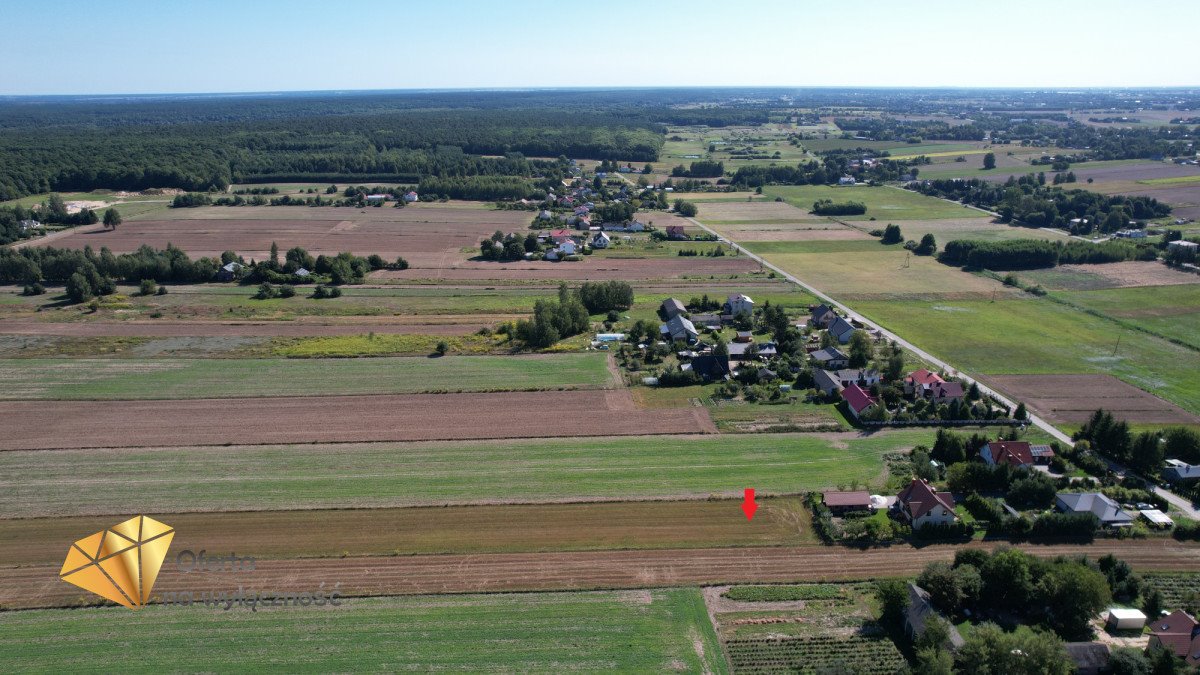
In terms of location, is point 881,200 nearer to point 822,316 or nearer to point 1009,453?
point 822,316

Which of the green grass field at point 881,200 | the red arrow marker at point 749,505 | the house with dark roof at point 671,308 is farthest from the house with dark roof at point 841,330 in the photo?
the green grass field at point 881,200

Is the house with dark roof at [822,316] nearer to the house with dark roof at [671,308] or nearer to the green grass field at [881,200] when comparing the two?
the house with dark roof at [671,308]

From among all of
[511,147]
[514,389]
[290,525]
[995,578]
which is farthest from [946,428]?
[511,147]

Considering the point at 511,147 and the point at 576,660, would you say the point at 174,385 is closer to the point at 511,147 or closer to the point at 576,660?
the point at 576,660

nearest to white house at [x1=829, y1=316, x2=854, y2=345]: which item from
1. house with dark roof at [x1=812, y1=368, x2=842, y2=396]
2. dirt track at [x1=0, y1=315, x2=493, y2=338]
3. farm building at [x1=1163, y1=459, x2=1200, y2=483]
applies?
house with dark roof at [x1=812, y1=368, x2=842, y2=396]

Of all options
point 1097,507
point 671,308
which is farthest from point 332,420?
point 1097,507

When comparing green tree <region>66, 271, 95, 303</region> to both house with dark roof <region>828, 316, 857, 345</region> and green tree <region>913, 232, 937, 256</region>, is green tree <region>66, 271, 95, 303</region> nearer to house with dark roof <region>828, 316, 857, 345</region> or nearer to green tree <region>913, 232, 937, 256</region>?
house with dark roof <region>828, 316, 857, 345</region>
